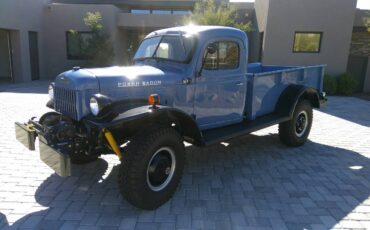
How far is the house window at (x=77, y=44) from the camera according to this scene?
1681 cm

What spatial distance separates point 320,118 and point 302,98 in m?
3.19

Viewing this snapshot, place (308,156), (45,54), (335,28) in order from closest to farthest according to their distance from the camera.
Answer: (308,156)
(335,28)
(45,54)

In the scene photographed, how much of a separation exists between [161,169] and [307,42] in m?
12.7

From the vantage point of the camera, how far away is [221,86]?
14.5 ft

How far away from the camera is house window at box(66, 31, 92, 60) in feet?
55.2

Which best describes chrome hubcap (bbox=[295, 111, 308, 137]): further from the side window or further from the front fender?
the front fender

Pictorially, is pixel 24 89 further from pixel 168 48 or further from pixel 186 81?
Answer: pixel 186 81

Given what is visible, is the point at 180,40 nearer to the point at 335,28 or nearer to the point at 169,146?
the point at 169,146

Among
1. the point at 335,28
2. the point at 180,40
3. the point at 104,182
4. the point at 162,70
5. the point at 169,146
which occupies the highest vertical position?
the point at 335,28

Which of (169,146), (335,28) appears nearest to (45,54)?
(335,28)

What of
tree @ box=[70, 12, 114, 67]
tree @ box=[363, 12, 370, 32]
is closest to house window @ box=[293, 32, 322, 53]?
tree @ box=[363, 12, 370, 32]

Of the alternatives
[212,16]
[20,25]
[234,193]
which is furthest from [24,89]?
[234,193]

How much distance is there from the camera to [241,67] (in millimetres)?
4664

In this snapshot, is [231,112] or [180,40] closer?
[180,40]
